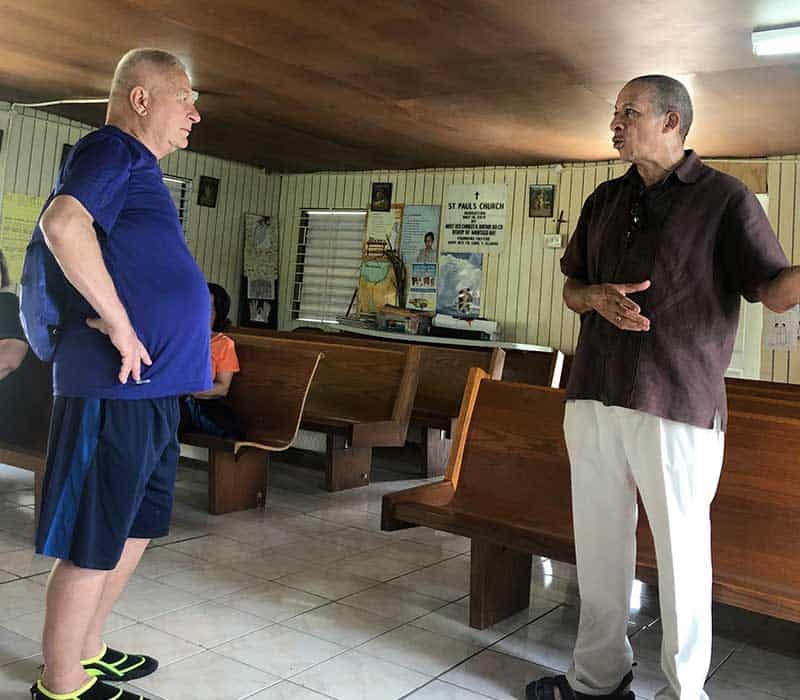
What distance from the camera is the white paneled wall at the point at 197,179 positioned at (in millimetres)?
6750

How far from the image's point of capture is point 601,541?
2248 mm

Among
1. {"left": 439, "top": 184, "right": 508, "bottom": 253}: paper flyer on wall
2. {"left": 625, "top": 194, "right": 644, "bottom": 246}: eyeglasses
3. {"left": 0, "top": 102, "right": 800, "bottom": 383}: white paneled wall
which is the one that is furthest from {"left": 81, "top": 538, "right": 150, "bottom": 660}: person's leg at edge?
{"left": 439, "top": 184, "right": 508, "bottom": 253}: paper flyer on wall

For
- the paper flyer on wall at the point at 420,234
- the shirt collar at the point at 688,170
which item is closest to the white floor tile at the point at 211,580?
the shirt collar at the point at 688,170

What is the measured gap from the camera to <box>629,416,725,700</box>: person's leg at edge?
2035mm

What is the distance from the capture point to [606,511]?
7.32 feet

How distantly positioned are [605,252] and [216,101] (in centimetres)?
436

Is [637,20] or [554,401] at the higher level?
[637,20]

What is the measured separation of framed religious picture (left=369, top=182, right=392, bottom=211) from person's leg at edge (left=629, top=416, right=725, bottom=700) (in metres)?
6.57

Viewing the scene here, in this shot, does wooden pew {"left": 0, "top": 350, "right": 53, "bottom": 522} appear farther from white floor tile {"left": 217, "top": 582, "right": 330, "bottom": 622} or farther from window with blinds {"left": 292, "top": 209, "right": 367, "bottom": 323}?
window with blinds {"left": 292, "top": 209, "right": 367, "bottom": 323}

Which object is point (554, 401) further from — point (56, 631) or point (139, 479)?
point (56, 631)

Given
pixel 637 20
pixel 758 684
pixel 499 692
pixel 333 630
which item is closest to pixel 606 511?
pixel 499 692

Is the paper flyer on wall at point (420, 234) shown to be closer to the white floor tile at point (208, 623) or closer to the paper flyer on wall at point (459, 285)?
the paper flyer on wall at point (459, 285)

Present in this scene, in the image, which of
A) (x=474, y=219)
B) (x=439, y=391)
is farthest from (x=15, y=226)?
(x=474, y=219)

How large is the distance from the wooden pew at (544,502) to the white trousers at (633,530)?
228 millimetres
